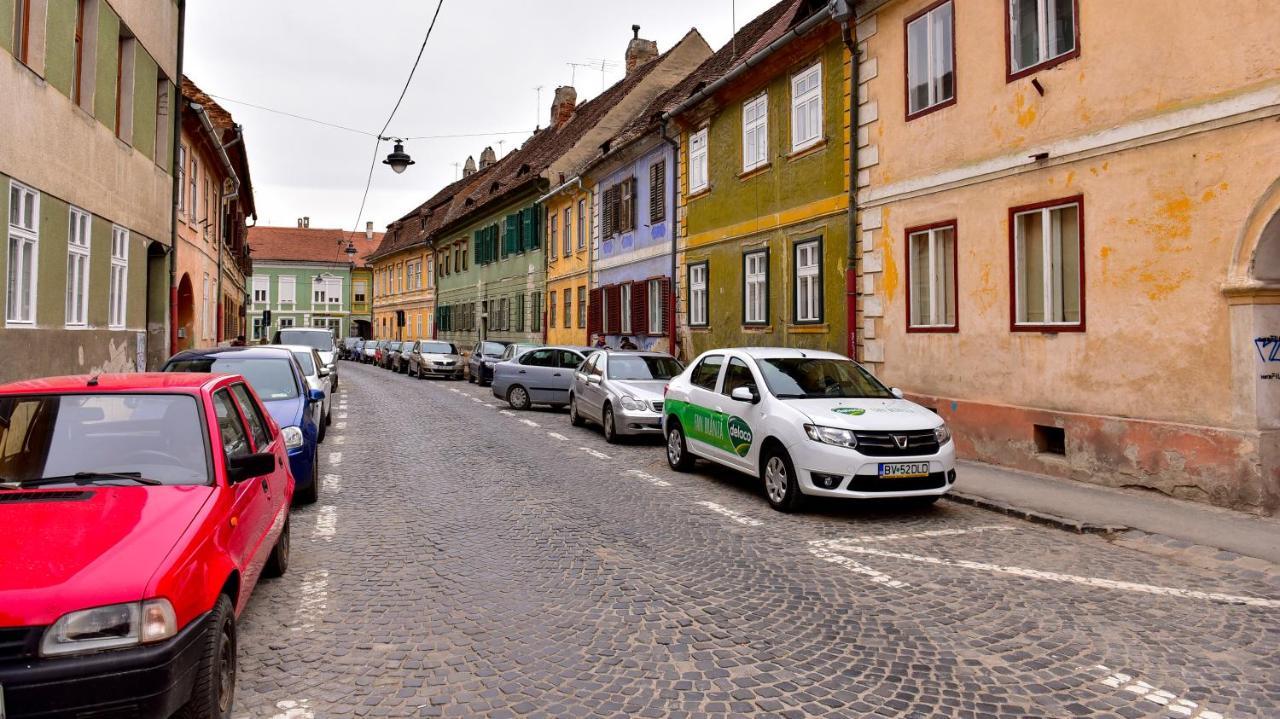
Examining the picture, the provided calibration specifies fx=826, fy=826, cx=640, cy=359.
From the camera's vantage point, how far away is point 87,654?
283 centimetres

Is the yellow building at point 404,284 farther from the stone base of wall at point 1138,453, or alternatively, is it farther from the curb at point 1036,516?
the curb at point 1036,516

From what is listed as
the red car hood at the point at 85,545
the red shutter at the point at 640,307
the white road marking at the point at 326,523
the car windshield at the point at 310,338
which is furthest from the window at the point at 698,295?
the red car hood at the point at 85,545

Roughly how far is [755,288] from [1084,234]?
801cm

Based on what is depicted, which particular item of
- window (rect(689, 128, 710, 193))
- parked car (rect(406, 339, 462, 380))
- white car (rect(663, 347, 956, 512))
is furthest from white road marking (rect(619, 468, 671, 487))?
parked car (rect(406, 339, 462, 380))

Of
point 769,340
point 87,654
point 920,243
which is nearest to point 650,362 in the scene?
point 769,340

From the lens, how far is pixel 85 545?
10.4 feet

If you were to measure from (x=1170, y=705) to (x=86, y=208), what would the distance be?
14.5 m

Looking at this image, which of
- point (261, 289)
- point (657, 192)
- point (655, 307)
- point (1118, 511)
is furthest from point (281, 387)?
point (261, 289)

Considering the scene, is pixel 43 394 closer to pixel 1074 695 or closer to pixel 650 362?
pixel 1074 695

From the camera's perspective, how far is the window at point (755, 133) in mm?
16812

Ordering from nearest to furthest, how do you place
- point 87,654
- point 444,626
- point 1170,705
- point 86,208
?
point 87,654
point 1170,705
point 444,626
point 86,208

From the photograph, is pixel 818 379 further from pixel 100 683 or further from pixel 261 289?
pixel 261 289

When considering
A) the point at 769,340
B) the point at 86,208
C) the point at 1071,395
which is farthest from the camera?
the point at 769,340

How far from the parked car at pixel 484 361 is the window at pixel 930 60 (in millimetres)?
18025
